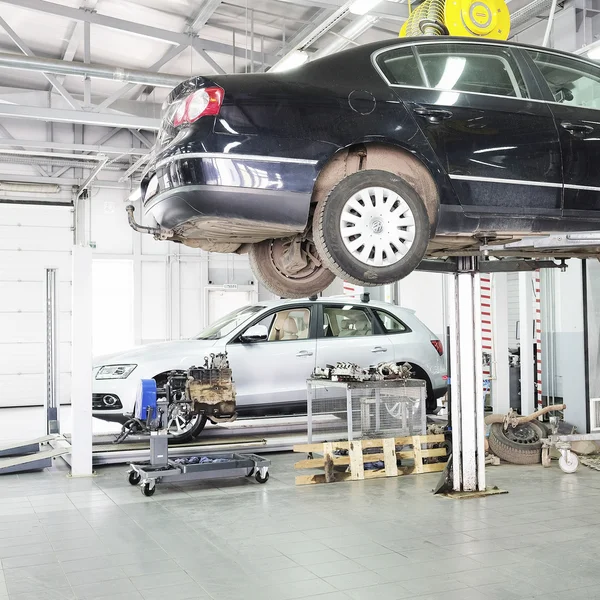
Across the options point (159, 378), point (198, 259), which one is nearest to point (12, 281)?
point (198, 259)

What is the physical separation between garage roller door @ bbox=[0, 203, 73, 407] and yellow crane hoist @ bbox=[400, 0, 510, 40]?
36.1 ft

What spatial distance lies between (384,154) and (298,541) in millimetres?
2469

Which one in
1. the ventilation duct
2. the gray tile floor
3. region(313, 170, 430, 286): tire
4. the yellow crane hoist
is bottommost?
the gray tile floor

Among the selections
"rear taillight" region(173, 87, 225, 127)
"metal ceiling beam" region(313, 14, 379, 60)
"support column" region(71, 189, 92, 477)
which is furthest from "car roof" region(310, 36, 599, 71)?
"support column" region(71, 189, 92, 477)

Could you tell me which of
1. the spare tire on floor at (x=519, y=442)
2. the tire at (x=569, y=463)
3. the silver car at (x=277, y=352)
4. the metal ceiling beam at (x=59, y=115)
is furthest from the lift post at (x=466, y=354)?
the metal ceiling beam at (x=59, y=115)

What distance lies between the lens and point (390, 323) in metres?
7.86

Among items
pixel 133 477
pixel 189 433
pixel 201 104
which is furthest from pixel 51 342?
pixel 201 104

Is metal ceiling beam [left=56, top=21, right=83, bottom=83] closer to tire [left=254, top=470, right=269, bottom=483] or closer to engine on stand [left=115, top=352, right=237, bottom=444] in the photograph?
engine on stand [left=115, top=352, right=237, bottom=444]

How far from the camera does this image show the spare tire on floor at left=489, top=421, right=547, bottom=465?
7.08 meters

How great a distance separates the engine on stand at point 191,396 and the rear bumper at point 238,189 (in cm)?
322

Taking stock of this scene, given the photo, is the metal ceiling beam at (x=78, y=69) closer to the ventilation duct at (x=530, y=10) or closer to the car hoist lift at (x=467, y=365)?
the car hoist lift at (x=467, y=365)

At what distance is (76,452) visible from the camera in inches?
264

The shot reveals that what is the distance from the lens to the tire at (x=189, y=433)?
23.8ft

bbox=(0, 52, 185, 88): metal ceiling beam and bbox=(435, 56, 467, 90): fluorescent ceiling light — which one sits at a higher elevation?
bbox=(0, 52, 185, 88): metal ceiling beam
